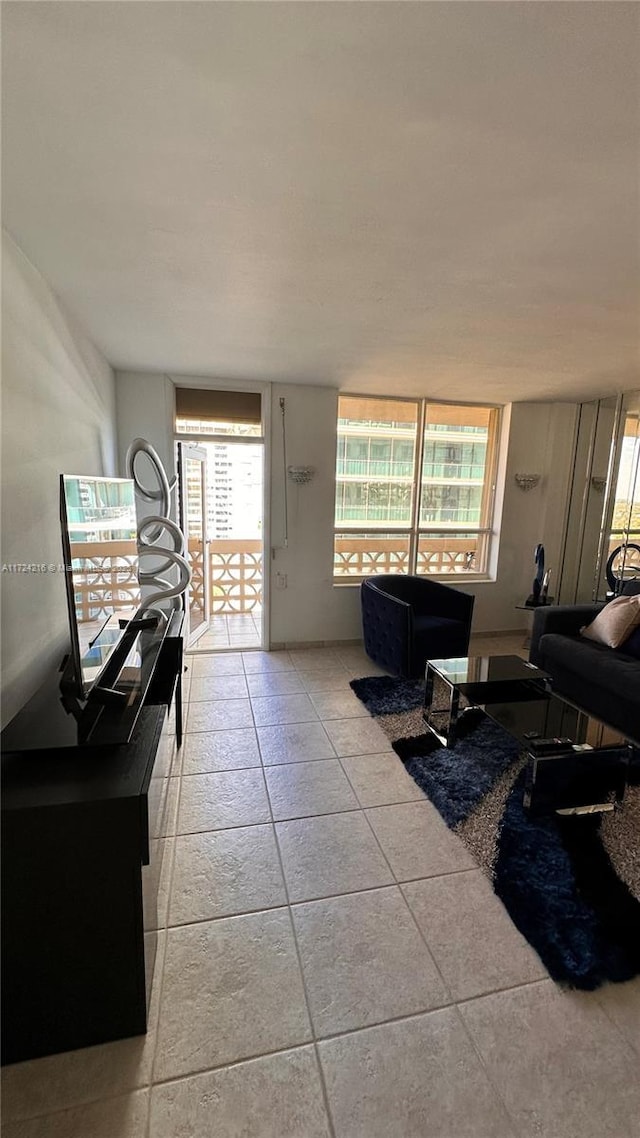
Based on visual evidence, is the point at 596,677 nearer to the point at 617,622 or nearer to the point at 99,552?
the point at 617,622

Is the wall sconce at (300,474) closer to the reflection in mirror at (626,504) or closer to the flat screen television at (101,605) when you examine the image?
the flat screen television at (101,605)

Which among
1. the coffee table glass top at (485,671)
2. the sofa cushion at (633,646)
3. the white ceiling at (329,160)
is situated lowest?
the coffee table glass top at (485,671)

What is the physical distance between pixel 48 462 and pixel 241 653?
261cm

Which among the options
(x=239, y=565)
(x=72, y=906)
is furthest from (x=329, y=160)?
(x=239, y=565)

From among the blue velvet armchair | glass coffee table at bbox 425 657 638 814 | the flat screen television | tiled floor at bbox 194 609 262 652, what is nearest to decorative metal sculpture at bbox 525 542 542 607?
the blue velvet armchair

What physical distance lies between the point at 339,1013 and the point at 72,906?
84 cm

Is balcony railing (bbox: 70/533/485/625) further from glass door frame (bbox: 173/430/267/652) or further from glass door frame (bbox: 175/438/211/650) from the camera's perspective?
glass door frame (bbox: 173/430/267/652)

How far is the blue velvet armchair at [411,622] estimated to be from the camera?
353cm

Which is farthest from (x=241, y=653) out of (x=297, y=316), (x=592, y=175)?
(x=592, y=175)

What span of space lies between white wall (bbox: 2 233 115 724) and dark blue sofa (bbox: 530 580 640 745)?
303cm

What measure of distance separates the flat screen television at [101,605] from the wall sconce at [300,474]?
1820 millimetres

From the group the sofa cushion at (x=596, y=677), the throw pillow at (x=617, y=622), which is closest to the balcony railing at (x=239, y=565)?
the sofa cushion at (x=596, y=677)

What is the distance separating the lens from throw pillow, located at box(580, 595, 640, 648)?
3.12 metres

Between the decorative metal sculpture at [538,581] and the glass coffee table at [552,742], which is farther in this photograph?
the decorative metal sculpture at [538,581]
